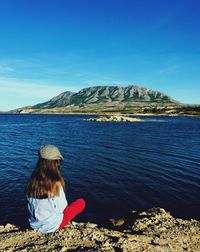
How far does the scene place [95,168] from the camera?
112 feet

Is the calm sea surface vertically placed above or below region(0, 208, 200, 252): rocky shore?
below

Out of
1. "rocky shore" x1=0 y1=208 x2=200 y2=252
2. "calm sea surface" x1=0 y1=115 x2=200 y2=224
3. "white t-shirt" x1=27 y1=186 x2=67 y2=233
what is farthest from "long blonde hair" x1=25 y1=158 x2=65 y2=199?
"calm sea surface" x1=0 y1=115 x2=200 y2=224

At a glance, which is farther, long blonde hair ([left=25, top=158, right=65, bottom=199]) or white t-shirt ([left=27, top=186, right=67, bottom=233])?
white t-shirt ([left=27, top=186, right=67, bottom=233])

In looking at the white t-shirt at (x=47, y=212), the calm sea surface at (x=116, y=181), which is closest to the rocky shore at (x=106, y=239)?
the white t-shirt at (x=47, y=212)

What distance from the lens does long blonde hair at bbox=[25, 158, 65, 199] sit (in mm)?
9250

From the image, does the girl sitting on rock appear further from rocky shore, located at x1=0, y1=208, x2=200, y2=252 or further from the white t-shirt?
rocky shore, located at x1=0, y1=208, x2=200, y2=252

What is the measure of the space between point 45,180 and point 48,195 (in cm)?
66

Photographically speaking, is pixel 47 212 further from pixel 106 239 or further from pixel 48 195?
pixel 106 239

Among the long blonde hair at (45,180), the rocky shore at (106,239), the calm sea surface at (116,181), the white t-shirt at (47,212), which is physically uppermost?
the long blonde hair at (45,180)

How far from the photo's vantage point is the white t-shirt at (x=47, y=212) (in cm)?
1002

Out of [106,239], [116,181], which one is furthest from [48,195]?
[116,181]

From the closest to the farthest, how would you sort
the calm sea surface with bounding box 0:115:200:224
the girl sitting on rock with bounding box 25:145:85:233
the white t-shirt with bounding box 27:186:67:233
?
the girl sitting on rock with bounding box 25:145:85:233, the white t-shirt with bounding box 27:186:67:233, the calm sea surface with bounding box 0:115:200:224

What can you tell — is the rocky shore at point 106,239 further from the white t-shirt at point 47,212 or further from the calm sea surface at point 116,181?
the calm sea surface at point 116,181

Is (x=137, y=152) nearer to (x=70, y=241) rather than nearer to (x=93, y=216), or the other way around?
(x=93, y=216)
